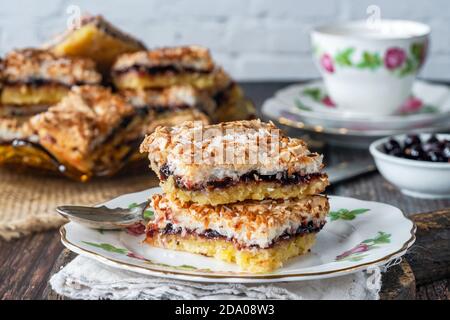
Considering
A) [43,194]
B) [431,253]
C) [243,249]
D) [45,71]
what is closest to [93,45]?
[45,71]

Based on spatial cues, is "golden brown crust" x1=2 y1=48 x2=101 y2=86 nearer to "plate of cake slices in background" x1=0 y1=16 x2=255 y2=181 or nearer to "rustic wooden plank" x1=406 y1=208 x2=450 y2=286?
"plate of cake slices in background" x1=0 y1=16 x2=255 y2=181

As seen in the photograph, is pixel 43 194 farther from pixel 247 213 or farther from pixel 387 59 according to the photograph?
pixel 387 59

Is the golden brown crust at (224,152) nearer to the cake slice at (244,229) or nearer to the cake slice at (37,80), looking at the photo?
the cake slice at (244,229)

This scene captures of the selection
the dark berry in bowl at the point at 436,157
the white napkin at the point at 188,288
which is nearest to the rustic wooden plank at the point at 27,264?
the white napkin at the point at 188,288

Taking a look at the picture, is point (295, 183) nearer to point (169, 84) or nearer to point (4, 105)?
point (169, 84)
